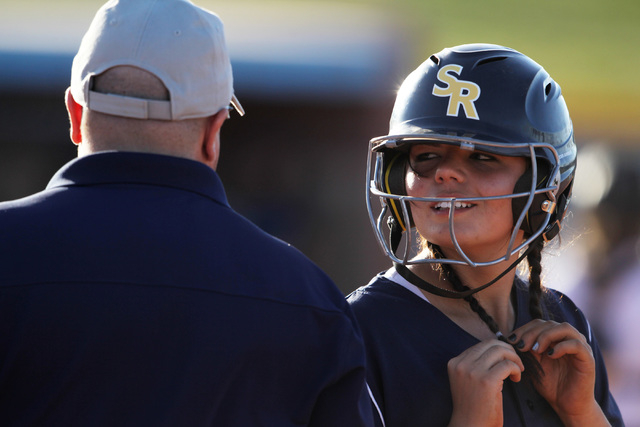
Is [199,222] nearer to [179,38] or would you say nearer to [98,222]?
[98,222]

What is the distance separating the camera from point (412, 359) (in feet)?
6.69

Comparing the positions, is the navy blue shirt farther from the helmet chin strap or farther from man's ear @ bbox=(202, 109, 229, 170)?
the helmet chin strap

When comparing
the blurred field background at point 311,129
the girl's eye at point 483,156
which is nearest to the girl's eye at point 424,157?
the girl's eye at point 483,156

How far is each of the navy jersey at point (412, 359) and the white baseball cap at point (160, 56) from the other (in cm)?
74

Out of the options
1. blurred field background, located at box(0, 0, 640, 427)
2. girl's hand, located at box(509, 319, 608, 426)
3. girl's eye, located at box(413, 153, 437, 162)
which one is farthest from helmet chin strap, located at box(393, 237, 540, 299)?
blurred field background, located at box(0, 0, 640, 427)

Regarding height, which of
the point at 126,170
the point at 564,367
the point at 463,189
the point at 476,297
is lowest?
the point at 564,367

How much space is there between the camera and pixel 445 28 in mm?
12992

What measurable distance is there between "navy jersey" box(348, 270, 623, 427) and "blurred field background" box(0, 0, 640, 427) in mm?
3132

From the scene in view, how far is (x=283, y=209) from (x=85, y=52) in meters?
5.59

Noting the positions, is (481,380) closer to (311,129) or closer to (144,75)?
(144,75)

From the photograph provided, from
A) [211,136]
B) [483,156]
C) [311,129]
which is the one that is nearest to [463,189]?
[483,156]

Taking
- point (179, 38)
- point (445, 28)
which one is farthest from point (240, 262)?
point (445, 28)

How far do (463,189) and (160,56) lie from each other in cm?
91

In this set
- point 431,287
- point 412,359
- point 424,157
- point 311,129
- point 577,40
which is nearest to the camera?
point 412,359
